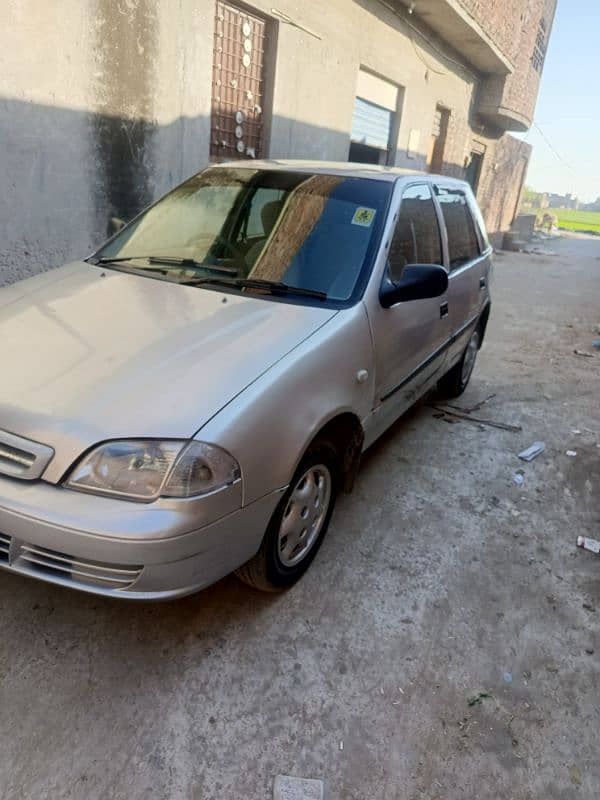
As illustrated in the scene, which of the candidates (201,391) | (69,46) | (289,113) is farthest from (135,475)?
(289,113)

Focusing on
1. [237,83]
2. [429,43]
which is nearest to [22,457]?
[237,83]

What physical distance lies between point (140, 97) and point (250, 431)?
5.38 m

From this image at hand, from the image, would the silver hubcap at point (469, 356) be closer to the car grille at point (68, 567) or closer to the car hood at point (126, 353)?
the car hood at point (126, 353)

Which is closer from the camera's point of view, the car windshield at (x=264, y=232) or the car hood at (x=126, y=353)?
the car hood at (x=126, y=353)

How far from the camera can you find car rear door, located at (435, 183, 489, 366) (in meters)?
3.97

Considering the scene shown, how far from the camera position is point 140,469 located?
1.84m

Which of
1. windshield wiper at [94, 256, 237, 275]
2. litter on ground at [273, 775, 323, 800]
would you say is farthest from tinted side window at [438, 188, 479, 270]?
litter on ground at [273, 775, 323, 800]

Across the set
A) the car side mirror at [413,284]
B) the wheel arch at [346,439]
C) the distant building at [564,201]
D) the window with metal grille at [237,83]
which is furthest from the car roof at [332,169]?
the distant building at [564,201]

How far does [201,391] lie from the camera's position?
6.47 feet

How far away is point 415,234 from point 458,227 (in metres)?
1.02

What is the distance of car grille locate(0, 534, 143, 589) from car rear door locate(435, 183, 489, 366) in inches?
Answer: 111

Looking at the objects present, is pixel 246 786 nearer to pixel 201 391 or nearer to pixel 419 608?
pixel 419 608

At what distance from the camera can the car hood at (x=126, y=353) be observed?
1.87 m

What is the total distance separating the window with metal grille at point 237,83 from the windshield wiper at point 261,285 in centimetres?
520
